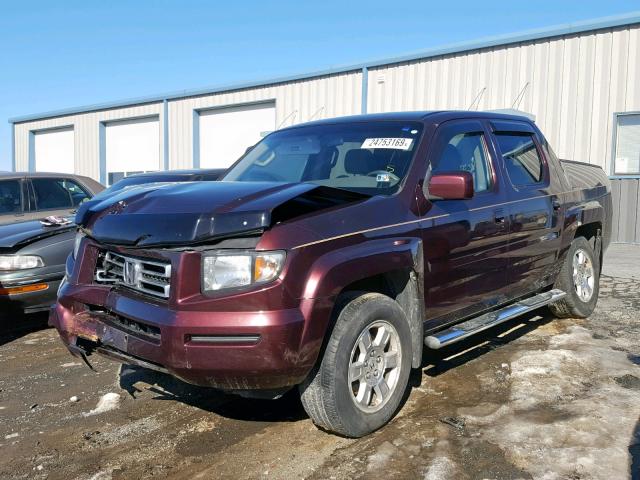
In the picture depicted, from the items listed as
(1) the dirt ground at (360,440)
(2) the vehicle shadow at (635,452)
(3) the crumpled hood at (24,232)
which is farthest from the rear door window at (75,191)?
(2) the vehicle shadow at (635,452)

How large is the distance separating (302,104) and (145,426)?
1579cm

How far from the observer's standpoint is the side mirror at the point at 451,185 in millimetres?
3635

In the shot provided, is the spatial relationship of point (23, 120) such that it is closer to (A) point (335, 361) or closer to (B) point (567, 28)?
(B) point (567, 28)

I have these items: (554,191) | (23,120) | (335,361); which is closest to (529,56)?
(554,191)

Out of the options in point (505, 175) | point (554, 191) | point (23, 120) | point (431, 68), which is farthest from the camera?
point (23, 120)

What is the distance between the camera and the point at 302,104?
18.5 m

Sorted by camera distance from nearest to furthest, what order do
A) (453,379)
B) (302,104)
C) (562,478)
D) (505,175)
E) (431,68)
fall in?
1. (562,478)
2. (453,379)
3. (505,175)
4. (431,68)
5. (302,104)

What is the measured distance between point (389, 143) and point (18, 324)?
413cm

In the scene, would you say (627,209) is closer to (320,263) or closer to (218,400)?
(218,400)

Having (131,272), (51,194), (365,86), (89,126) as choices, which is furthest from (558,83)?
(89,126)

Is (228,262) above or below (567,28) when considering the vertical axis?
below

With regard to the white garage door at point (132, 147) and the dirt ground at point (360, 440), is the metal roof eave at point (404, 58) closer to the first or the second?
the white garage door at point (132, 147)

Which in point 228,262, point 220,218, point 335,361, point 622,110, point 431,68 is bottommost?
point 335,361

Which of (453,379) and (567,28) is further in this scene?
(567,28)
